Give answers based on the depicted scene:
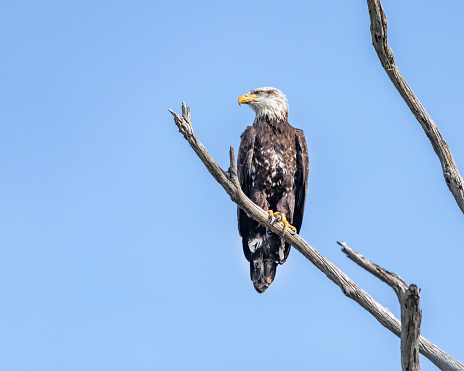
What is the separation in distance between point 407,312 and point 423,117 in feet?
6.40

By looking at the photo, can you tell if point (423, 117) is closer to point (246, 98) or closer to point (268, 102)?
point (268, 102)

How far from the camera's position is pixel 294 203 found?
7.95m

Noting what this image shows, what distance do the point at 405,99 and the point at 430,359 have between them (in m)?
2.04

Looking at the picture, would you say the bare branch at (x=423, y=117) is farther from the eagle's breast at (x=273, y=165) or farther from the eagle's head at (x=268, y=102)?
the eagle's head at (x=268, y=102)

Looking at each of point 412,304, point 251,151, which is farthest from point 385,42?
point 251,151

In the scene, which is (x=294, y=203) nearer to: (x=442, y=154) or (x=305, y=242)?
(x=305, y=242)

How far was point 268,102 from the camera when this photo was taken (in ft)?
27.9

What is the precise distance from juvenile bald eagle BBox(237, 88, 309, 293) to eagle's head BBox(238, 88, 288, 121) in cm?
15

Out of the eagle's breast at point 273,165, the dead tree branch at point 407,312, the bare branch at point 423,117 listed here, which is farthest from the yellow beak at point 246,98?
the dead tree branch at point 407,312

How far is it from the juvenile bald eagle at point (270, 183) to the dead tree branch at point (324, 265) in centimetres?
161

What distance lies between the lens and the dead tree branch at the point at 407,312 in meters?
3.91

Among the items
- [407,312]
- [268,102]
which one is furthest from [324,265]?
[268,102]

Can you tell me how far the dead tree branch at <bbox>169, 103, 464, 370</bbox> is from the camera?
5.11 meters

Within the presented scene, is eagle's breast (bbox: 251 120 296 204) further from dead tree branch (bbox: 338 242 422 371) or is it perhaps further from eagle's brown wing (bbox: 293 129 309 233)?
dead tree branch (bbox: 338 242 422 371)
